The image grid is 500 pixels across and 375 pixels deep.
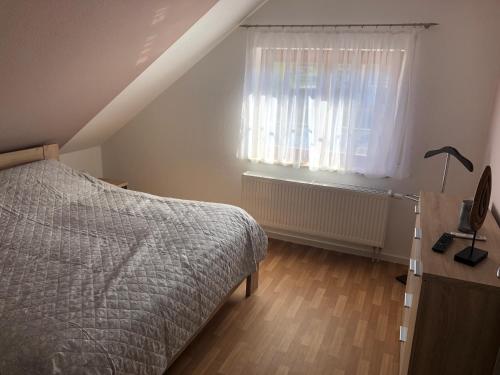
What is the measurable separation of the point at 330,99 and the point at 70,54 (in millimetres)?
1942

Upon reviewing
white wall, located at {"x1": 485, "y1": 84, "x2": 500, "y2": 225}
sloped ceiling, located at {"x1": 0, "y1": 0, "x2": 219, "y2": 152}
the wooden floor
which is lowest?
the wooden floor

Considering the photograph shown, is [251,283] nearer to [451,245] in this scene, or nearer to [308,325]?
[308,325]

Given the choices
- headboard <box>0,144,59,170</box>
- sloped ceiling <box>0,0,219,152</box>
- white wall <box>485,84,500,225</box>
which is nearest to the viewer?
sloped ceiling <box>0,0,219,152</box>

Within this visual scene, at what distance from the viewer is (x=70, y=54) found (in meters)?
2.29

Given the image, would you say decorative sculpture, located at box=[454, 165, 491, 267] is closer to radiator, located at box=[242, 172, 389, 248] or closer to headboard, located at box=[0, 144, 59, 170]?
radiator, located at box=[242, 172, 389, 248]

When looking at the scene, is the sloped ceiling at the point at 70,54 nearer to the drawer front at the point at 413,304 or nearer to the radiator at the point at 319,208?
the radiator at the point at 319,208

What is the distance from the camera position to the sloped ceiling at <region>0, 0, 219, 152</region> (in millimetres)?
1873

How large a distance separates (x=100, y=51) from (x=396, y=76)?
6.97ft

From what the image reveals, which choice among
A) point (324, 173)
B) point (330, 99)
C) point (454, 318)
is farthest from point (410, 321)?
point (330, 99)

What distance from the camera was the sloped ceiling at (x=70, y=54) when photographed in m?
1.87

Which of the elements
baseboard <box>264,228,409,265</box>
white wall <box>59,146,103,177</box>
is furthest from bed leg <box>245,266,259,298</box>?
white wall <box>59,146,103,177</box>

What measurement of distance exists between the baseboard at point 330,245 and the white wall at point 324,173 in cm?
6

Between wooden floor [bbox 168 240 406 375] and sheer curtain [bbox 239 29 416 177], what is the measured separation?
0.91 m

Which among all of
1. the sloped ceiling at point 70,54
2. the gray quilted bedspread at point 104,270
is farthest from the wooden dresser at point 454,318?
the sloped ceiling at point 70,54
